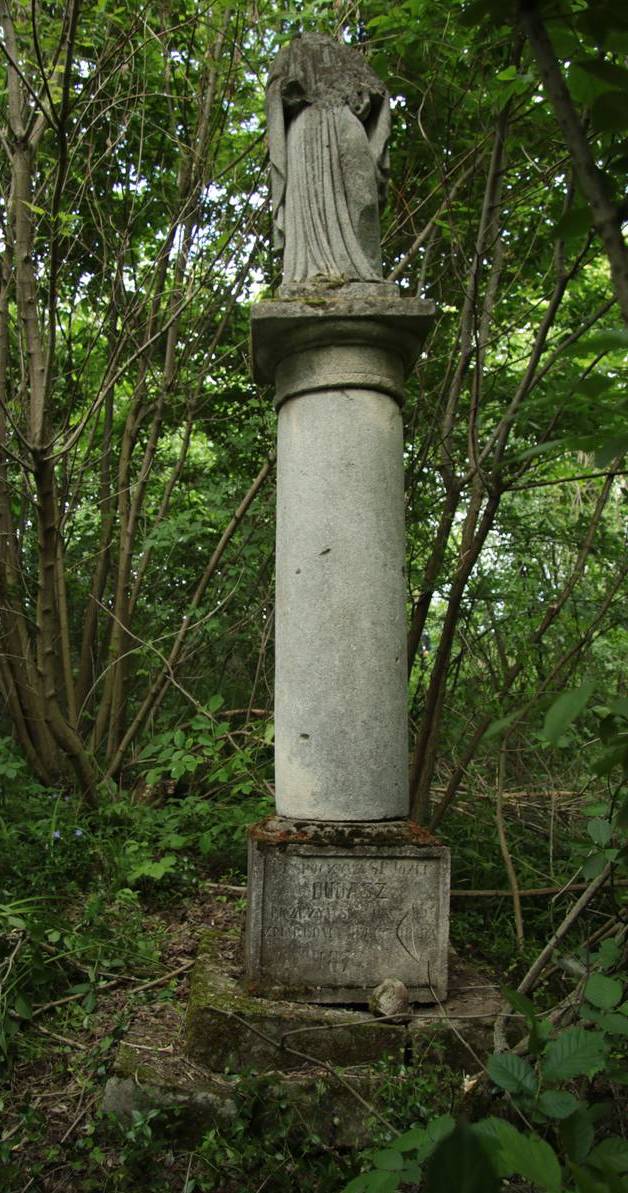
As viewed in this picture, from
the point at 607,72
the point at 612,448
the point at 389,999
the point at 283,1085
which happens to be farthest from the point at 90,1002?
the point at 607,72

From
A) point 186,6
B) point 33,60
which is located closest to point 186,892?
point 33,60

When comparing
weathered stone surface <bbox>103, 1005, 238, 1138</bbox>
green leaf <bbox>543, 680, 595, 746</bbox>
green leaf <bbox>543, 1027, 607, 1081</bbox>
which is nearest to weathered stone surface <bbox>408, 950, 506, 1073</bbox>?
weathered stone surface <bbox>103, 1005, 238, 1138</bbox>

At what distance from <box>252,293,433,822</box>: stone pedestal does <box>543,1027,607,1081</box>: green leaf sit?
1.57 m

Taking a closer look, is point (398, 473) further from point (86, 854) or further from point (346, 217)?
point (86, 854)

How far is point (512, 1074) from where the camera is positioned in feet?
5.13

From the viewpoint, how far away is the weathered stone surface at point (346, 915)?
3.08 metres

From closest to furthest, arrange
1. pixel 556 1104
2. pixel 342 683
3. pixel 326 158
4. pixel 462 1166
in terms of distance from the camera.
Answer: pixel 462 1166 → pixel 556 1104 → pixel 342 683 → pixel 326 158

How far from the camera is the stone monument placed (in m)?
3.09

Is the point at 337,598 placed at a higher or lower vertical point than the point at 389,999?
higher

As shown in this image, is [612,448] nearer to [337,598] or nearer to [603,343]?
[603,343]

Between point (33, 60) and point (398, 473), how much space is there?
3225mm

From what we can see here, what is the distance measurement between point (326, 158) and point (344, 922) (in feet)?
8.91

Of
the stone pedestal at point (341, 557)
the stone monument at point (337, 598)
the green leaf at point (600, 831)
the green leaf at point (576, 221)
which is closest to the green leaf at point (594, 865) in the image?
the green leaf at point (600, 831)

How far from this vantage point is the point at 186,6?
5.55 meters
